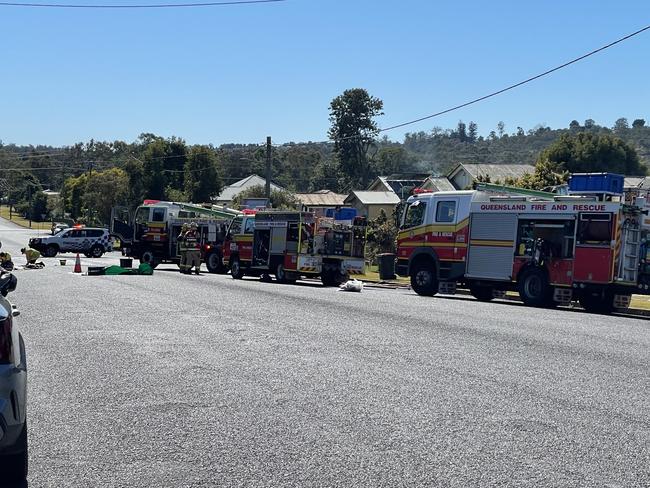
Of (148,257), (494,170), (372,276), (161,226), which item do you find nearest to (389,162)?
(494,170)

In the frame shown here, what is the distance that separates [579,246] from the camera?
21.7m

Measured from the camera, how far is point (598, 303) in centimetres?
2233

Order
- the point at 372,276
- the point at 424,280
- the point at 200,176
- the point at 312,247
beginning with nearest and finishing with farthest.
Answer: the point at 424,280
the point at 312,247
the point at 372,276
the point at 200,176

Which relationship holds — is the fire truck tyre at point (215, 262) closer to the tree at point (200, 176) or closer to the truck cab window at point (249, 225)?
the truck cab window at point (249, 225)

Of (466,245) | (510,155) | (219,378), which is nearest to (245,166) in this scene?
(510,155)

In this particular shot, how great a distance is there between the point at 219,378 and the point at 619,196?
587 inches

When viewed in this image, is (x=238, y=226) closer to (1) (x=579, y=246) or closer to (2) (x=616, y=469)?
(1) (x=579, y=246)

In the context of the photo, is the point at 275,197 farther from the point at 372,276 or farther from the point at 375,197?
the point at 372,276

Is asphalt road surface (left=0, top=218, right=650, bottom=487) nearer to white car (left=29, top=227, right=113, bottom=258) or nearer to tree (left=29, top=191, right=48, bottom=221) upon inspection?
white car (left=29, top=227, right=113, bottom=258)

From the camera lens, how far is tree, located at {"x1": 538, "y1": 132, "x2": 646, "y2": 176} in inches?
2891

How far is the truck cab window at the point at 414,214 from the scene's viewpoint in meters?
26.3

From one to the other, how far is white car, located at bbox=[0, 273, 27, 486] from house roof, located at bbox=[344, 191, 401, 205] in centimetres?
7624

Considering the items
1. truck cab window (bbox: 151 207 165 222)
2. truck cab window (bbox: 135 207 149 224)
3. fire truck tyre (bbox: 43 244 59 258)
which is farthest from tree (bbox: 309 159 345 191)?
truck cab window (bbox: 151 207 165 222)

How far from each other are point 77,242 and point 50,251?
1.72 meters
